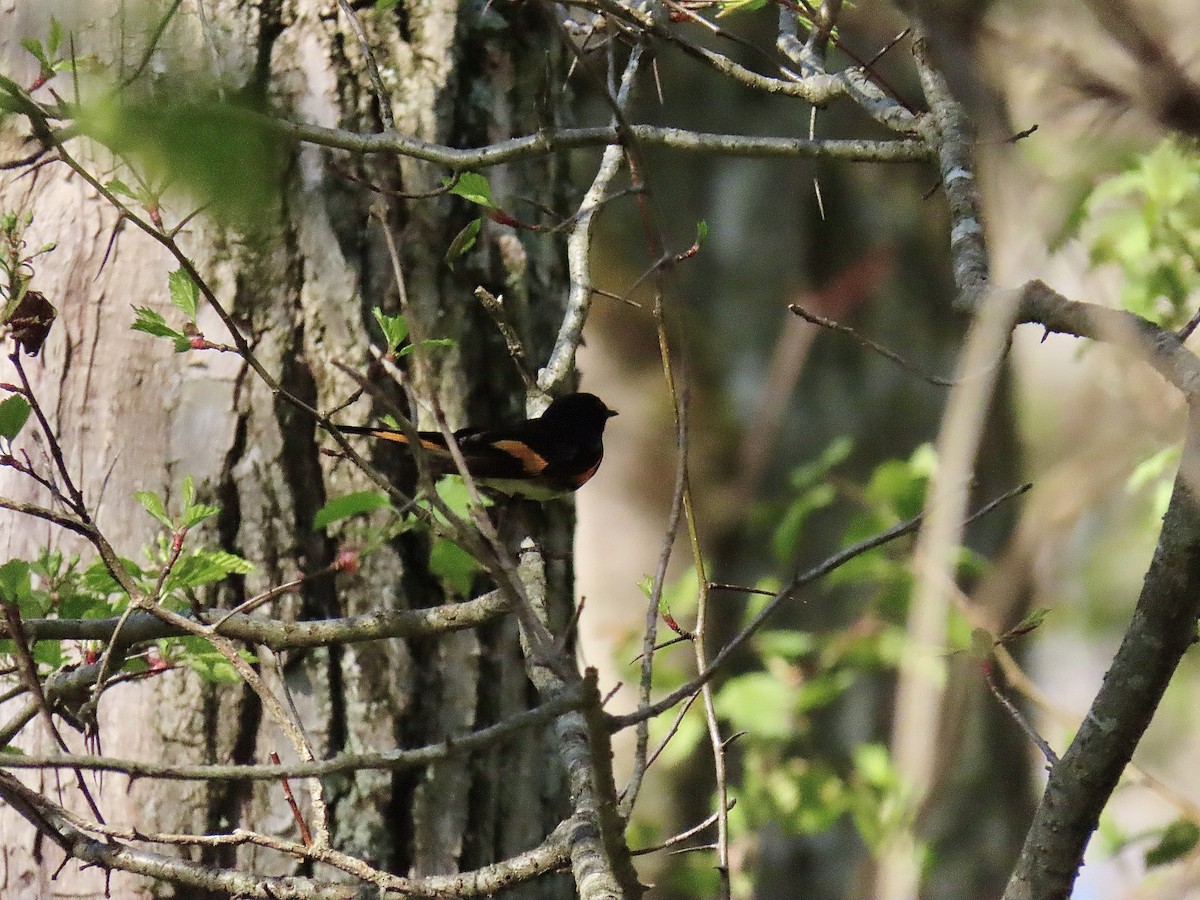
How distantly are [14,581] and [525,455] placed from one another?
1.07m

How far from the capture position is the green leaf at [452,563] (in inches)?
79.6

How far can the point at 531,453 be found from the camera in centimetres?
240

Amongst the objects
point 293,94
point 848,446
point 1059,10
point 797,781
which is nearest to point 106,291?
point 293,94

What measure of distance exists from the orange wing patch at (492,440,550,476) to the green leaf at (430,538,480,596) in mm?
331

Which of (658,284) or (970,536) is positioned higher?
(970,536)

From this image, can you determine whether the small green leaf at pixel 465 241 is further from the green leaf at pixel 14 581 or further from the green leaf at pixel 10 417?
A: the green leaf at pixel 14 581

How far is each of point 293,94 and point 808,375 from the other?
452cm

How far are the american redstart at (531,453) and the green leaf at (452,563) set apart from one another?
19cm

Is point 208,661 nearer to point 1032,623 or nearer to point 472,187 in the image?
point 472,187

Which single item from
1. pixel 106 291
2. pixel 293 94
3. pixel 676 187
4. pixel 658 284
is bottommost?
pixel 658 284

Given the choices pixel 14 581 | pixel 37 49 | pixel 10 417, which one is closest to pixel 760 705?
pixel 14 581

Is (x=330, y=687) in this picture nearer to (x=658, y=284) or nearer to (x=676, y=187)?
(x=658, y=284)

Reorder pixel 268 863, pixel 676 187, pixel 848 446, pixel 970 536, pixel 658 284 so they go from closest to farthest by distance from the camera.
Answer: pixel 658 284, pixel 268 863, pixel 848 446, pixel 970 536, pixel 676 187

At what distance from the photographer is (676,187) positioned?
656cm
